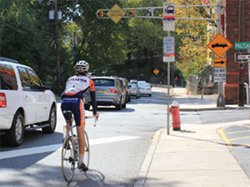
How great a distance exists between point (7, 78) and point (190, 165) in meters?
4.71

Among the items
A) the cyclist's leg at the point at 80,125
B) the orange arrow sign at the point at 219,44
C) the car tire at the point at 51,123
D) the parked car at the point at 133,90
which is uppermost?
the orange arrow sign at the point at 219,44

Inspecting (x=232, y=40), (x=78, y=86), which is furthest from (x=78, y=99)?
(x=232, y=40)

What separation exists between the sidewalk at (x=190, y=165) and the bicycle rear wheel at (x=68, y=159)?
1.03 metres

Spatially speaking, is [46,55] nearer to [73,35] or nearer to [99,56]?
[99,56]

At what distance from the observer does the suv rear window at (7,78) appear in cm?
1150

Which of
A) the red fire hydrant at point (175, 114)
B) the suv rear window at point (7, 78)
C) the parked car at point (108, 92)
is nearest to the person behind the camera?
the suv rear window at point (7, 78)

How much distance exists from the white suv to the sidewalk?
3045 mm

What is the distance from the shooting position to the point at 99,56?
2264 inches

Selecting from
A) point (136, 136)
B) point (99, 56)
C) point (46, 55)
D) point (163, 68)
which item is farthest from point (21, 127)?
point (163, 68)

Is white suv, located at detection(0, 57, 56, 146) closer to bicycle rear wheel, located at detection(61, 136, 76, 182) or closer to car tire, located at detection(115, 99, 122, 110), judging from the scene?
bicycle rear wheel, located at detection(61, 136, 76, 182)

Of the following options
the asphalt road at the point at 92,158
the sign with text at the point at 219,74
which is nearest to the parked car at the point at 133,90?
the sign with text at the point at 219,74

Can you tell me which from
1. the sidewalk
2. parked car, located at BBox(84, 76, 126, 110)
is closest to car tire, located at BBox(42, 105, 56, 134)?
the sidewalk

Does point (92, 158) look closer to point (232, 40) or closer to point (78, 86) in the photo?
point (78, 86)

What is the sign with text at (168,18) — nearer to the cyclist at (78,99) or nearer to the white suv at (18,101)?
the white suv at (18,101)
